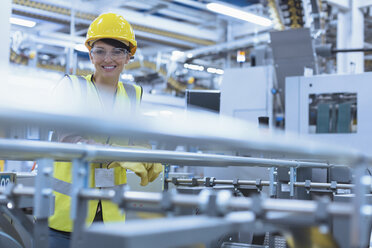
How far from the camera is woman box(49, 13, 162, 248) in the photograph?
5.96 ft

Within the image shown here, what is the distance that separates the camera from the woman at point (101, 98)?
1.82 m

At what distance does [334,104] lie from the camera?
15.3ft

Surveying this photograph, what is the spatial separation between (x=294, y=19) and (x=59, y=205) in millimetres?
5330

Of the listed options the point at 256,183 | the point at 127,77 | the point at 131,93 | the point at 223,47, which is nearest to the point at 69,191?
the point at 131,93

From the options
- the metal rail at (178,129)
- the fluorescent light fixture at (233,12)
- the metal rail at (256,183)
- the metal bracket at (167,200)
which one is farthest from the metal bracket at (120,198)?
the fluorescent light fixture at (233,12)

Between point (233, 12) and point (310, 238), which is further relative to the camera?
point (233, 12)

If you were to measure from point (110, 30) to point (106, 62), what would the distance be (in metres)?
0.18

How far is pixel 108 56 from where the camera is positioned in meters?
2.08

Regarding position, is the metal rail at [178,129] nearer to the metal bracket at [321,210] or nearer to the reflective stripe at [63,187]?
the metal bracket at [321,210]

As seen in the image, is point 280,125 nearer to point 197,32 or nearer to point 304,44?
point 304,44

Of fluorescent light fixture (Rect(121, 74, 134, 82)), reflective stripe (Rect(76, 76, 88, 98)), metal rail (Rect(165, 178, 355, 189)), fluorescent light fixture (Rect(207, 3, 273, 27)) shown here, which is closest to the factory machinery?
reflective stripe (Rect(76, 76, 88, 98))

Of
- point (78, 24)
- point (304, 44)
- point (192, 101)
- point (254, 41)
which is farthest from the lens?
point (254, 41)

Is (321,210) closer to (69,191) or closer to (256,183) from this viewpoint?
(69,191)

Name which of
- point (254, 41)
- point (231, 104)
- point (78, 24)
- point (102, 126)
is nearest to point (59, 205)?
point (102, 126)
